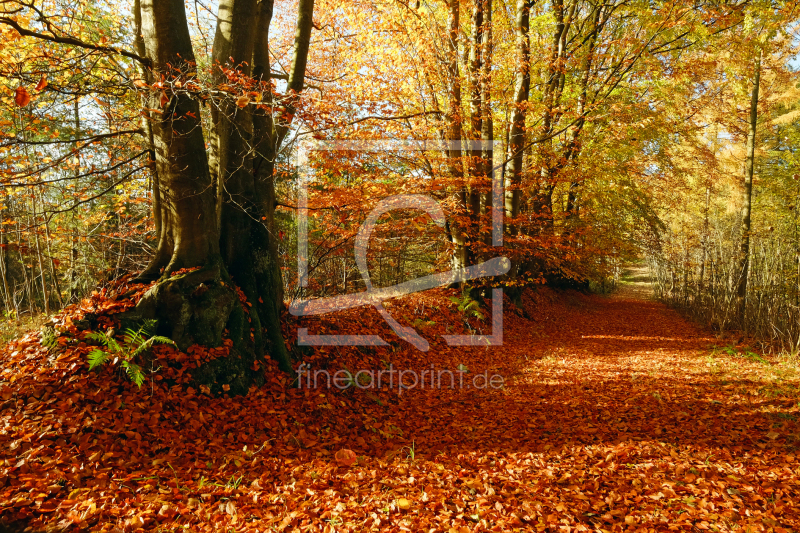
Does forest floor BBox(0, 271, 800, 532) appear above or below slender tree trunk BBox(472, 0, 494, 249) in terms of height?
below

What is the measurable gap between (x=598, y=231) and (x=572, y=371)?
8.72m

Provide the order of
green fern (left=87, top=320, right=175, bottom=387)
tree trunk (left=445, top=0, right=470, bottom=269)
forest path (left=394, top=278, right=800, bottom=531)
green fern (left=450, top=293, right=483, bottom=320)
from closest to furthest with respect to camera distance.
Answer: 1. forest path (left=394, top=278, right=800, bottom=531)
2. green fern (left=87, top=320, right=175, bottom=387)
3. tree trunk (left=445, top=0, right=470, bottom=269)
4. green fern (left=450, top=293, right=483, bottom=320)

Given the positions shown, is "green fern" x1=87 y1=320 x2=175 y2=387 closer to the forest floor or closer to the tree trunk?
the forest floor

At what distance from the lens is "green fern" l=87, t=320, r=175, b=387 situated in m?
3.88

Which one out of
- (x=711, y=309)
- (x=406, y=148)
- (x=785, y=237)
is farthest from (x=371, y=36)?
(x=711, y=309)

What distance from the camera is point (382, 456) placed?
14.5 feet

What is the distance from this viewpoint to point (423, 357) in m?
8.41

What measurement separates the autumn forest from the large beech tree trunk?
0.12ft

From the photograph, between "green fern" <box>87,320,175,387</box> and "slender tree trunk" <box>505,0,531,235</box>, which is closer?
"green fern" <box>87,320,175,387</box>

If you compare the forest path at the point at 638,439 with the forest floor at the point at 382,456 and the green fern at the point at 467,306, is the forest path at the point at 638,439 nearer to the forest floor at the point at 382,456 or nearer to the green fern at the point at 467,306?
the forest floor at the point at 382,456

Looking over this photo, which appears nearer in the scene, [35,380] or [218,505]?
[218,505]

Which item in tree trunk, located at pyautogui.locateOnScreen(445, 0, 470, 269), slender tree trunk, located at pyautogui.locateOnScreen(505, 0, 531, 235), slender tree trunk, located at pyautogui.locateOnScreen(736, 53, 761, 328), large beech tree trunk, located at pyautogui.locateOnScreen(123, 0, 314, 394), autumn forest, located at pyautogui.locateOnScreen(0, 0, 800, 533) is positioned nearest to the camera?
autumn forest, located at pyautogui.locateOnScreen(0, 0, 800, 533)

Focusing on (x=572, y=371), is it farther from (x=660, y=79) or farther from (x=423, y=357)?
(x=660, y=79)

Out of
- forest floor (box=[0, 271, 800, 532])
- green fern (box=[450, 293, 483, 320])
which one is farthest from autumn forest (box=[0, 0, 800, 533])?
green fern (box=[450, 293, 483, 320])
